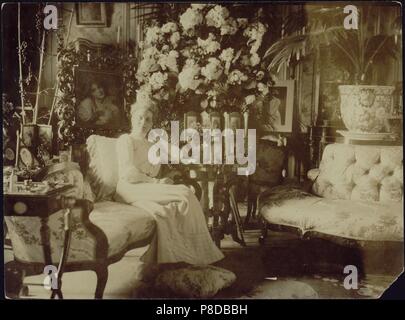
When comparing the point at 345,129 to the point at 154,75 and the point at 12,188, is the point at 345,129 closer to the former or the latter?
the point at 154,75

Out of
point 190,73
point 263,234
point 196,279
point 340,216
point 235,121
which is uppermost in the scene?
point 190,73

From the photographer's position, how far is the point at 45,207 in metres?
3.00

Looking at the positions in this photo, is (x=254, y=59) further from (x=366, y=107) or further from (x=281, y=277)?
(x=281, y=277)

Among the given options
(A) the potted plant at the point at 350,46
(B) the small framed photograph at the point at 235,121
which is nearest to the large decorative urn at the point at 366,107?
(A) the potted plant at the point at 350,46

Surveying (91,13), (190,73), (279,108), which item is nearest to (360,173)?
(279,108)

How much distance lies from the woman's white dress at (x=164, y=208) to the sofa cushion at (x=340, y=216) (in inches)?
15.2

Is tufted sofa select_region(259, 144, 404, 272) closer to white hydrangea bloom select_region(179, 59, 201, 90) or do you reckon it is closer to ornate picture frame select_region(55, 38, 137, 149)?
white hydrangea bloom select_region(179, 59, 201, 90)

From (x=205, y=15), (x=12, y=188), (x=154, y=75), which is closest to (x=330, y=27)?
(x=205, y=15)

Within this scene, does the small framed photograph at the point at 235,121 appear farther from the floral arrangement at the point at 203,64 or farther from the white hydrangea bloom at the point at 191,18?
the white hydrangea bloom at the point at 191,18

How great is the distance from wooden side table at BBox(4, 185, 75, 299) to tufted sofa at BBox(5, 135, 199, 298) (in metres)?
0.01

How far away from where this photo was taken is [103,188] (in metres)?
3.07

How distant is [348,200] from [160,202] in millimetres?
968

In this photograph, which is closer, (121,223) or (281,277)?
(121,223)
